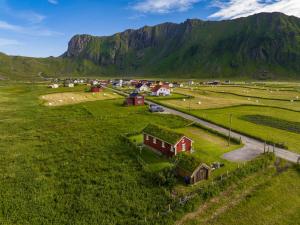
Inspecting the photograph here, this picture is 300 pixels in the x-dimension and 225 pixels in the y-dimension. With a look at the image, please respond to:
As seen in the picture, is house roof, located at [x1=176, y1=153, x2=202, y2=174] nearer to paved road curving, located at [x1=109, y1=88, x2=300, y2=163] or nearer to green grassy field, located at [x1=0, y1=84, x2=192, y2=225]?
green grassy field, located at [x1=0, y1=84, x2=192, y2=225]

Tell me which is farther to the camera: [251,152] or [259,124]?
[259,124]

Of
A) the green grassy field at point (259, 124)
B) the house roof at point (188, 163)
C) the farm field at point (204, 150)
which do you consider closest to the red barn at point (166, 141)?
the farm field at point (204, 150)

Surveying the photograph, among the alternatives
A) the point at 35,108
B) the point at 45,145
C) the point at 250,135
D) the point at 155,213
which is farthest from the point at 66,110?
the point at 155,213

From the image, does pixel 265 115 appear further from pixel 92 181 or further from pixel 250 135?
pixel 92 181

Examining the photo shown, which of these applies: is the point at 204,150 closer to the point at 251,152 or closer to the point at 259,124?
the point at 251,152

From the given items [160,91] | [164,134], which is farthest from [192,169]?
[160,91]

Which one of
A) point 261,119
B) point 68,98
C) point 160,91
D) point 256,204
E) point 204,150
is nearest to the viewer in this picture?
point 256,204

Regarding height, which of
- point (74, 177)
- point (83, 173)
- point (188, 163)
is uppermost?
point (188, 163)
